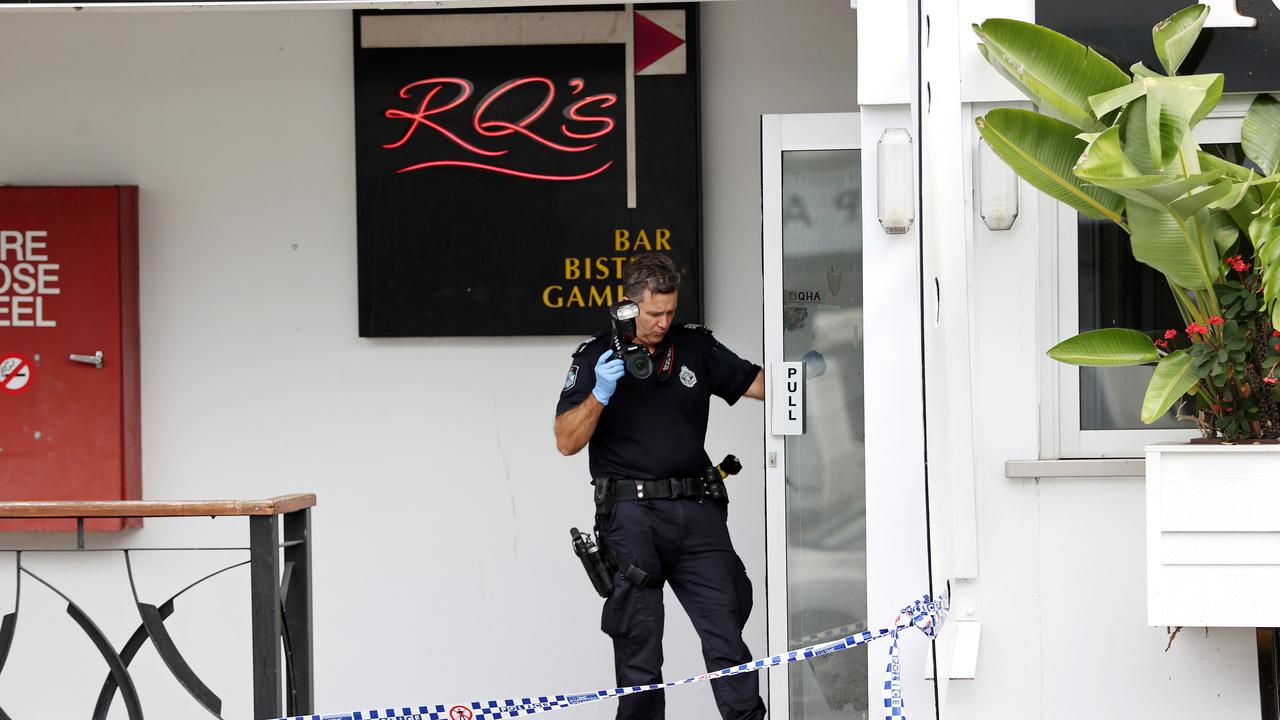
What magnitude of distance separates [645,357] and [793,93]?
143cm

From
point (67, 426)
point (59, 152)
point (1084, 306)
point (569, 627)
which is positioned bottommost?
point (569, 627)

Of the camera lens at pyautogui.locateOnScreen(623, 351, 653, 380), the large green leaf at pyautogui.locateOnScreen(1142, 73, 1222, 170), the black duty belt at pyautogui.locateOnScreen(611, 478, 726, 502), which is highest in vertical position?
the large green leaf at pyautogui.locateOnScreen(1142, 73, 1222, 170)

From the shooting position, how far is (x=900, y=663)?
12.3 ft

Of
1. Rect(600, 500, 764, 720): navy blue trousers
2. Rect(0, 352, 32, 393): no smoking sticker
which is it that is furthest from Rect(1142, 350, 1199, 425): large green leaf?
Rect(0, 352, 32, 393): no smoking sticker

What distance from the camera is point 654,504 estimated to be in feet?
13.8

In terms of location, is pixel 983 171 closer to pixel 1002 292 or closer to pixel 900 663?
pixel 1002 292

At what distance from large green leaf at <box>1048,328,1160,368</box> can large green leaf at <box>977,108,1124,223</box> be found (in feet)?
0.96

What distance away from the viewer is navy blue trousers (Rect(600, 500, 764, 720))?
4.14 m

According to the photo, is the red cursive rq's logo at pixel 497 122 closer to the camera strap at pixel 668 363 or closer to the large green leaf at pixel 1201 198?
the camera strap at pixel 668 363

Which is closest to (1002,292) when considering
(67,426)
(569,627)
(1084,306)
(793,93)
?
(1084,306)

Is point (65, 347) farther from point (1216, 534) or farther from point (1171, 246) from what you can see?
point (1216, 534)

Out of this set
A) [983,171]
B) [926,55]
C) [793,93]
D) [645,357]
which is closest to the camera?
[926,55]

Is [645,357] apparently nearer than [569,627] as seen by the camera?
Yes

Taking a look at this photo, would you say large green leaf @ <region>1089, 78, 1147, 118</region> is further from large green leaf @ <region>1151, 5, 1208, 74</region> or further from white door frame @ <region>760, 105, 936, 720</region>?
white door frame @ <region>760, 105, 936, 720</region>
